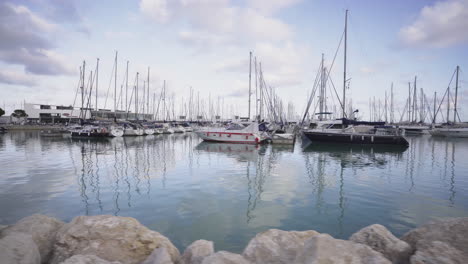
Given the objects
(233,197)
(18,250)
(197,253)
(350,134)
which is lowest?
(233,197)

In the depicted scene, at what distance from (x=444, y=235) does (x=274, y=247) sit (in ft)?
10.1

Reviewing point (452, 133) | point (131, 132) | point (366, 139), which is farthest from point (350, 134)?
point (452, 133)

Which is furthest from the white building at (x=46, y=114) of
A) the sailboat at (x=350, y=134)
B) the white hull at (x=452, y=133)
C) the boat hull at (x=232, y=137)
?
the white hull at (x=452, y=133)

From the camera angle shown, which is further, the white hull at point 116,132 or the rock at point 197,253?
the white hull at point 116,132

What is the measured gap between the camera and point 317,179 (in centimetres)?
1434

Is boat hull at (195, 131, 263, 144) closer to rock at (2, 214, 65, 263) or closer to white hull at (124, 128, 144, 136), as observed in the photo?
white hull at (124, 128, 144, 136)

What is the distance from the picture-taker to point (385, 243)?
4461 millimetres

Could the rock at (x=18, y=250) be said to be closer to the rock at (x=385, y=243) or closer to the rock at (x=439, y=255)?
the rock at (x=385, y=243)

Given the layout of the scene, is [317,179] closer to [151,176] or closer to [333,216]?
[333,216]

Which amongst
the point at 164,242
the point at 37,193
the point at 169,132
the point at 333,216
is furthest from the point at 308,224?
the point at 169,132

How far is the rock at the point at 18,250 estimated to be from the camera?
11.7 ft

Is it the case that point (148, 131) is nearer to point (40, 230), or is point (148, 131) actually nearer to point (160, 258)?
point (40, 230)

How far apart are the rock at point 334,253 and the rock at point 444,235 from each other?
3.73 feet

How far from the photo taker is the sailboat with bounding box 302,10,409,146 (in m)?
34.8
